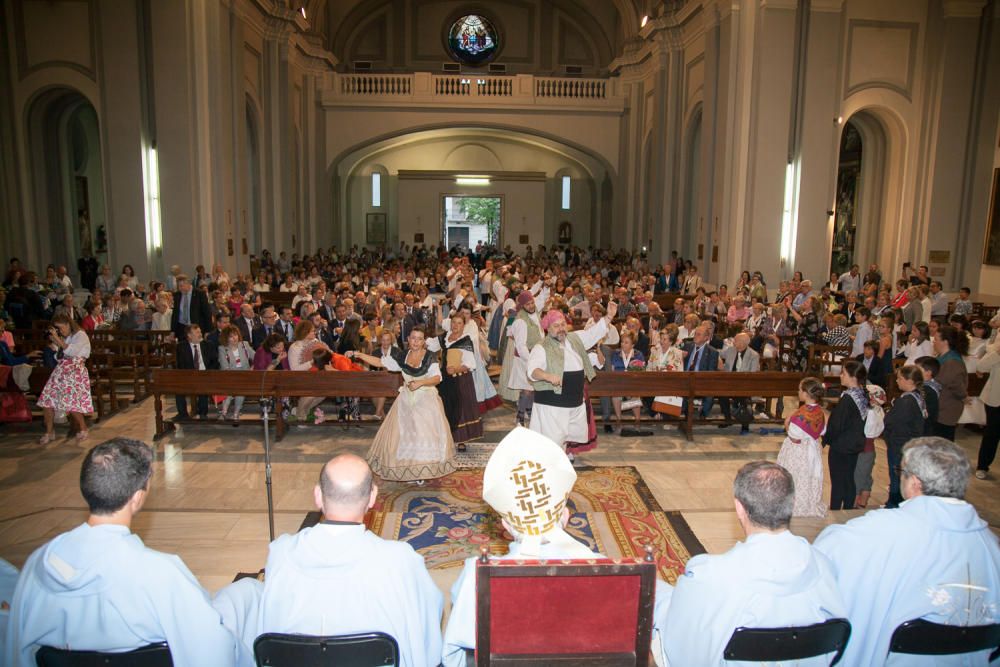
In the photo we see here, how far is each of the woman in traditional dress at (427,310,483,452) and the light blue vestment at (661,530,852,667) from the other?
15.9 ft

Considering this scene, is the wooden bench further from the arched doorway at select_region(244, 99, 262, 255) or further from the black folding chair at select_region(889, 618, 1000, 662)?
the arched doorway at select_region(244, 99, 262, 255)

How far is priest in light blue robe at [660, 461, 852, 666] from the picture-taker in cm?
249

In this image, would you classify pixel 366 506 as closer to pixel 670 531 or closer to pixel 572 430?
pixel 670 531

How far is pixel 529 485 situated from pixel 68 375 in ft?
22.4

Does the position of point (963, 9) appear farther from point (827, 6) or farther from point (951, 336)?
point (951, 336)

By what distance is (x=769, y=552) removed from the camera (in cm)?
253

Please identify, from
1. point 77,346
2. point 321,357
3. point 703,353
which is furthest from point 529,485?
point 77,346

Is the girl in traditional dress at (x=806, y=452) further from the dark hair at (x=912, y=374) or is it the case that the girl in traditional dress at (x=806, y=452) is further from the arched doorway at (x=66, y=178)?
the arched doorway at (x=66, y=178)

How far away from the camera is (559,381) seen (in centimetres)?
648

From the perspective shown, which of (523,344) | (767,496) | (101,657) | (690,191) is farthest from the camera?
(690,191)

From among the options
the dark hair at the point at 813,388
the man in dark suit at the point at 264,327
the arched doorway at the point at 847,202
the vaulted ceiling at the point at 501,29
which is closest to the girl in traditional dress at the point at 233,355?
the man in dark suit at the point at 264,327

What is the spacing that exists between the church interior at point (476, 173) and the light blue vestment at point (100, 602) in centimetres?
188

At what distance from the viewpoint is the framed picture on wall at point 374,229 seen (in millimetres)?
31953

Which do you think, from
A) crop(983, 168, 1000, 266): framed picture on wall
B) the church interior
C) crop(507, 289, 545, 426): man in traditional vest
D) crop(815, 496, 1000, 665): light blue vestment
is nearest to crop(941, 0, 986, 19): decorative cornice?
the church interior
